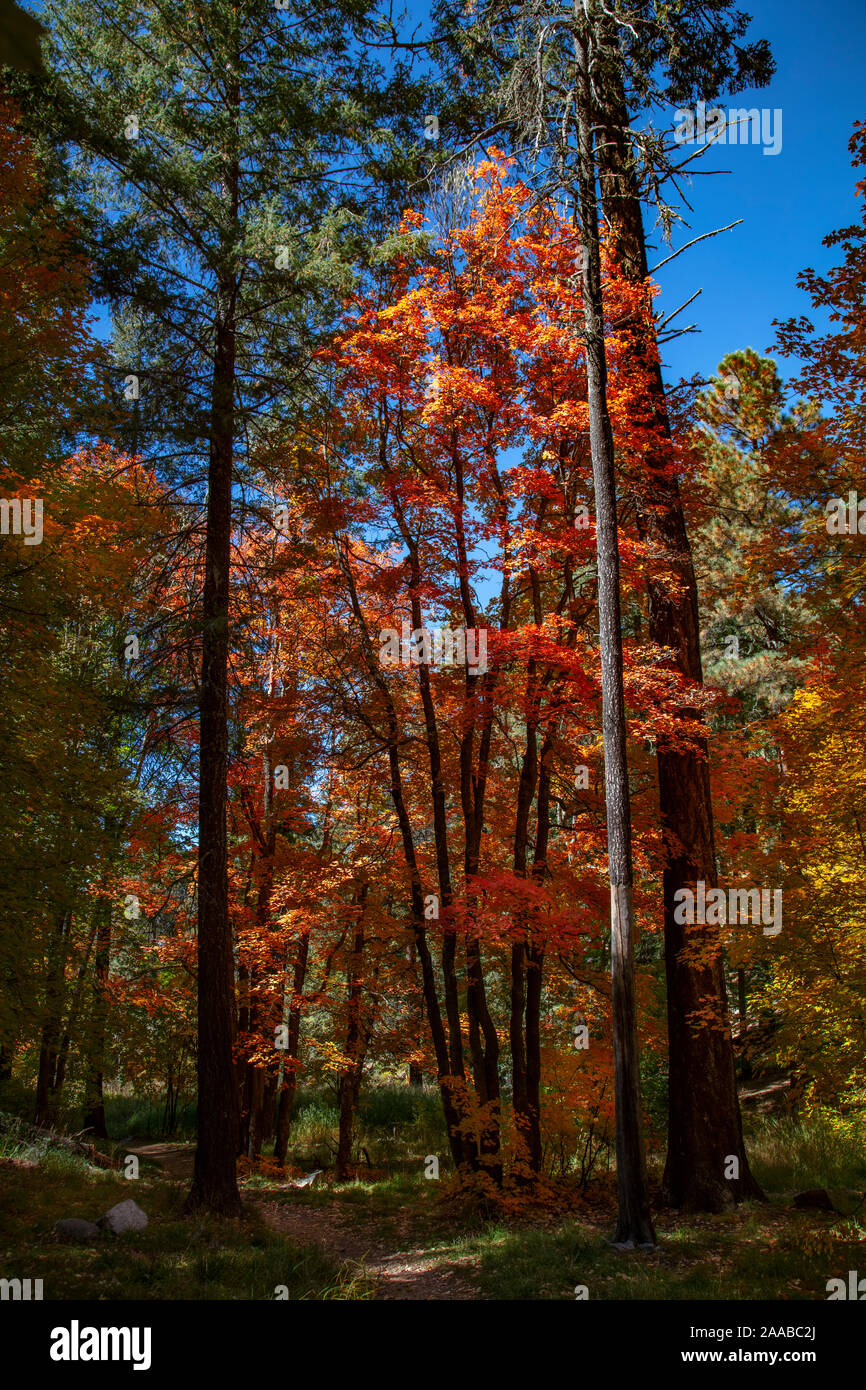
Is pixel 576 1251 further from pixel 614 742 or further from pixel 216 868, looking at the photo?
pixel 216 868

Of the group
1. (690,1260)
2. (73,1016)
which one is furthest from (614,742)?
(73,1016)

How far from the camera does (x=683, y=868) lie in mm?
9266

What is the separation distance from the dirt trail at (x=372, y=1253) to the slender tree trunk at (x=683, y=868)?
2.76 meters

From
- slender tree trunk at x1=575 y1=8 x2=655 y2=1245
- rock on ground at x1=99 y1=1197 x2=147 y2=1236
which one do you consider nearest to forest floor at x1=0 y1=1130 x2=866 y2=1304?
rock on ground at x1=99 y1=1197 x2=147 y2=1236

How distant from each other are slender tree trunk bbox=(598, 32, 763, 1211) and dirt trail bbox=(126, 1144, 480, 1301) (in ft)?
9.05

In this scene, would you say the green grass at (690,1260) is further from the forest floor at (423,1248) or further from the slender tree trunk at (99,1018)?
the slender tree trunk at (99,1018)

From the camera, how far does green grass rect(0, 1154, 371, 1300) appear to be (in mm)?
5609

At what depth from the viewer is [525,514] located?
10875mm

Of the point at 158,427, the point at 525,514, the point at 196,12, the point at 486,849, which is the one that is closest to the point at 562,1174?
the point at 486,849

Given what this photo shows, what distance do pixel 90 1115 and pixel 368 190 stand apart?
59.5 feet

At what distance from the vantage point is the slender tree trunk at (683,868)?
8.54 m

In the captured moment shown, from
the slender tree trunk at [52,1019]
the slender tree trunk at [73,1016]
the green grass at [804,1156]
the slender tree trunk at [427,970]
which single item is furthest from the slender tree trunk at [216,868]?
the green grass at [804,1156]

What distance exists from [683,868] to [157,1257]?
6271 millimetres
